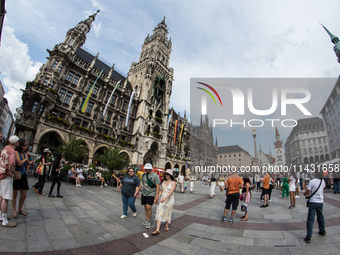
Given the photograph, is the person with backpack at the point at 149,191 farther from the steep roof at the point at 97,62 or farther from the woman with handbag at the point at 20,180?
the steep roof at the point at 97,62

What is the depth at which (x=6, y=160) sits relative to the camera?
132 inches

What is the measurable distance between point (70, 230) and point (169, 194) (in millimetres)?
2279

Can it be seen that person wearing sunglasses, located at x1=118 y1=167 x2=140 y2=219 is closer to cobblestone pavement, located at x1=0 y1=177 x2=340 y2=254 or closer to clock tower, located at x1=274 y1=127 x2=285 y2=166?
cobblestone pavement, located at x1=0 y1=177 x2=340 y2=254

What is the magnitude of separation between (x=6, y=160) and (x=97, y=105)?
25663 millimetres

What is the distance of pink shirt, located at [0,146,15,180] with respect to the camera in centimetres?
330

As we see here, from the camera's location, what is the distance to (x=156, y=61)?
3722 centimetres

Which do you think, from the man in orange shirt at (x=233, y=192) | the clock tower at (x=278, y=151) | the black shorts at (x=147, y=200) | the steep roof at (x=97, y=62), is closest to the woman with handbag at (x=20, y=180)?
the black shorts at (x=147, y=200)

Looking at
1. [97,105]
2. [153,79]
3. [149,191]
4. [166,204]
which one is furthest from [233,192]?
[153,79]

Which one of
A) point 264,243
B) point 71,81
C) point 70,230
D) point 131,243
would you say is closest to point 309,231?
point 264,243

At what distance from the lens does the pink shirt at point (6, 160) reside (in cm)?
330

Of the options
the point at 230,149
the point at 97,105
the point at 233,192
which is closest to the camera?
the point at 233,192

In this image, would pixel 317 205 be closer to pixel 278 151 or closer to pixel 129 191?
pixel 129 191

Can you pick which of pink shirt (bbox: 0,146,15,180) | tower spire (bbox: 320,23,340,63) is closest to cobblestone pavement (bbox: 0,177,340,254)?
pink shirt (bbox: 0,146,15,180)

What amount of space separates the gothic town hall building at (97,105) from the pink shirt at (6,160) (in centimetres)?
1900
